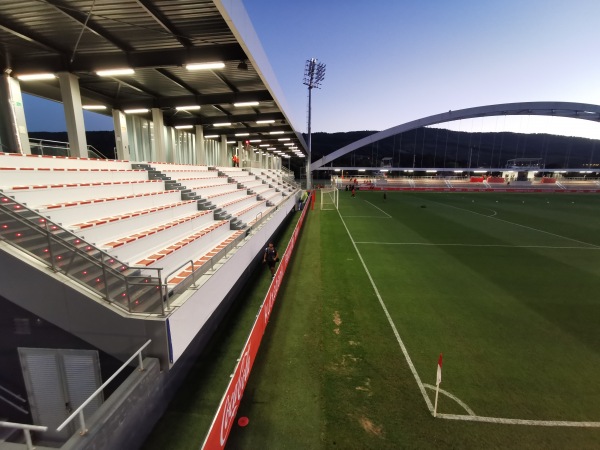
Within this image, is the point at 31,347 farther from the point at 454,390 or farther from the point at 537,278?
the point at 537,278

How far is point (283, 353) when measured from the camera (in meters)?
6.38

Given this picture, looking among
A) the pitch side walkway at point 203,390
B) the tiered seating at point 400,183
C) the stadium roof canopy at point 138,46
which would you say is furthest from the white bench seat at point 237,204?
the tiered seating at point 400,183

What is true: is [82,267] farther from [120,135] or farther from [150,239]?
[120,135]

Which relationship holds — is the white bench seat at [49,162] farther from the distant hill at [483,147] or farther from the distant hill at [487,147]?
the distant hill at [487,147]

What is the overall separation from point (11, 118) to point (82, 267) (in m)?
10.8

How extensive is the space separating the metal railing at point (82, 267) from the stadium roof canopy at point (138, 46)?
5.34 meters

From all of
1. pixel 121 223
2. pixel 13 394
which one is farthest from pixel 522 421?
pixel 13 394

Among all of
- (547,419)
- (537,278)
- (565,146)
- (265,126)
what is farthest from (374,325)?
(565,146)

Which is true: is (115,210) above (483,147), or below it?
below

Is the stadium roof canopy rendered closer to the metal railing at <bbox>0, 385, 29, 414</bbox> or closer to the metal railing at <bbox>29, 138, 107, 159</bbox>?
the metal railing at <bbox>29, 138, 107, 159</bbox>

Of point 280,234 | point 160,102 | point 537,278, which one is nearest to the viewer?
point 537,278

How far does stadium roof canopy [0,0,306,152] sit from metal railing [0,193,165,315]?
5.34 metres

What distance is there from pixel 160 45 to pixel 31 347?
8.84 metres

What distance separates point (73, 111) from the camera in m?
10.5
